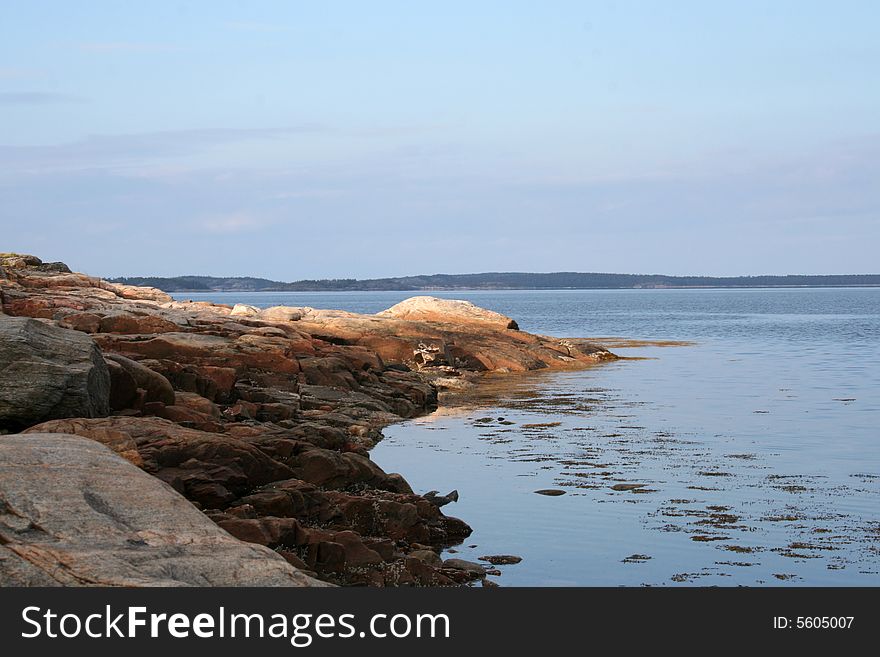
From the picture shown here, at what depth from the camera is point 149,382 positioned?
19.6 metres

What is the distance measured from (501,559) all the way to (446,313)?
38943mm

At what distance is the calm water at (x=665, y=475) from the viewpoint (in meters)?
14.6

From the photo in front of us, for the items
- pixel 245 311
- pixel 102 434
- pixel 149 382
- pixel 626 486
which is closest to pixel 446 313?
pixel 245 311

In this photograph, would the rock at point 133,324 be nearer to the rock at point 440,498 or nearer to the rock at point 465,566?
the rock at point 440,498

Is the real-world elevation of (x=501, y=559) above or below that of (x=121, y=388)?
below

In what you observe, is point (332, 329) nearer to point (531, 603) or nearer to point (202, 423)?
point (202, 423)

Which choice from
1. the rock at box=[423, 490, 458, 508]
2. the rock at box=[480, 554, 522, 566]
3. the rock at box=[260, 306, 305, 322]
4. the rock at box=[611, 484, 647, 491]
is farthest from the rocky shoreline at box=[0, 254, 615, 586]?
the rock at box=[260, 306, 305, 322]

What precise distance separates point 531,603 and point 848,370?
4179 centimetres

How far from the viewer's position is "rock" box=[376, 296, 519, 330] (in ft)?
174

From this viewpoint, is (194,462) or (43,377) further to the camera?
(43,377)

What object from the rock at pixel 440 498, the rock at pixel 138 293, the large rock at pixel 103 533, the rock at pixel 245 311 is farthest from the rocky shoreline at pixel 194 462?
the rock at pixel 245 311

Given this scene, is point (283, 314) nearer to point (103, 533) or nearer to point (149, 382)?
point (149, 382)

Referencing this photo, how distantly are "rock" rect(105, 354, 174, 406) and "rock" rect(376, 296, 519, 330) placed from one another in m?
32.5

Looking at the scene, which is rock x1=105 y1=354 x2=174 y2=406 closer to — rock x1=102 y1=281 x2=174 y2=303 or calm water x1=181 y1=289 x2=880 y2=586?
calm water x1=181 y1=289 x2=880 y2=586
